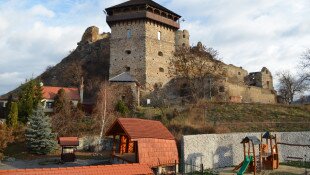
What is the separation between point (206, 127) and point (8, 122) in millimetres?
16884

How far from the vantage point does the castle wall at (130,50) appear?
139 ft

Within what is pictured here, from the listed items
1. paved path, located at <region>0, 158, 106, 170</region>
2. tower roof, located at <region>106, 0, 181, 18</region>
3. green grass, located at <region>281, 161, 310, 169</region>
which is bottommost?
green grass, located at <region>281, 161, 310, 169</region>

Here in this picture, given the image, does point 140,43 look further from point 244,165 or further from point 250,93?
point 244,165

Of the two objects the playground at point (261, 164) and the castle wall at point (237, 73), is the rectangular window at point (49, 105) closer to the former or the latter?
the playground at point (261, 164)

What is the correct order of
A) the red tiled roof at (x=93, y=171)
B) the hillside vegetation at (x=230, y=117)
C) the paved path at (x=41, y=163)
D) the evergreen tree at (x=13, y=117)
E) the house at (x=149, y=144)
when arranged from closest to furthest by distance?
the red tiled roof at (x=93, y=171) → the house at (x=149, y=144) → the paved path at (x=41, y=163) → the hillside vegetation at (x=230, y=117) → the evergreen tree at (x=13, y=117)

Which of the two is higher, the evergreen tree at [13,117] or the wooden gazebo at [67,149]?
the evergreen tree at [13,117]

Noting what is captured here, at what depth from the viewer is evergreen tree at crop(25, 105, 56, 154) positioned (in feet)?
88.5

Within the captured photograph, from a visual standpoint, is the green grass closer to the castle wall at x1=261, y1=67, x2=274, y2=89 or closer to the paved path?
the paved path

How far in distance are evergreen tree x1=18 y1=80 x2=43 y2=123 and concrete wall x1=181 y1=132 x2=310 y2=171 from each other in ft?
54.9

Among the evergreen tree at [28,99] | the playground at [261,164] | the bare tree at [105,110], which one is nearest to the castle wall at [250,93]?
the bare tree at [105,110]

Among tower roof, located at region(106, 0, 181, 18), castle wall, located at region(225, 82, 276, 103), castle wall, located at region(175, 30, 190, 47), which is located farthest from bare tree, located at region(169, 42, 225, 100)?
castle wall, located at region(175, 30, 190, 47)

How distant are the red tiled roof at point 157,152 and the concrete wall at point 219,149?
0.70 meters

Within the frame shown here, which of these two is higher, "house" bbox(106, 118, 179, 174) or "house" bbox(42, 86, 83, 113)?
"house" bbox(42, 86, 83, 113)

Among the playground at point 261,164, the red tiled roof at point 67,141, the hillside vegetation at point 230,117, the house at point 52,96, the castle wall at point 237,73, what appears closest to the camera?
the playground at point 261,164
